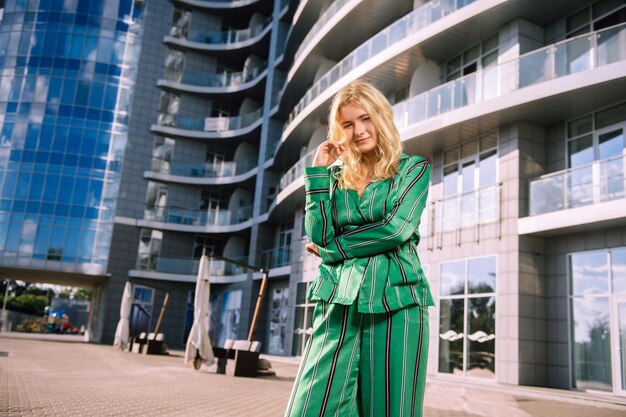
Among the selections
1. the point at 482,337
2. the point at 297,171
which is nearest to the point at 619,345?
the point at 482,337

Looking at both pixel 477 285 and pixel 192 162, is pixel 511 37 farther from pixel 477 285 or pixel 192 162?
pixel 192 162

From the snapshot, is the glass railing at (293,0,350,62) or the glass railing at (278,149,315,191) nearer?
the glass railing at (293,0,350,62)

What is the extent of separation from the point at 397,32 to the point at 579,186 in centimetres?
924

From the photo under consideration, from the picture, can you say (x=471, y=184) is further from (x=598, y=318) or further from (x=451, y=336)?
(x=598, y=318)

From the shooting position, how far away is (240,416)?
735 cm

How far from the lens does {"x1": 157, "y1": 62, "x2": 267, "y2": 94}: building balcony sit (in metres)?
39.7

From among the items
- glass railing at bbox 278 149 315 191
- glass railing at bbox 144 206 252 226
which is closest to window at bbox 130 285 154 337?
glass railing at bbox 144 206 252 226

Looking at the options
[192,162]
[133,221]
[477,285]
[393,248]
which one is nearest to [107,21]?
[192,162]

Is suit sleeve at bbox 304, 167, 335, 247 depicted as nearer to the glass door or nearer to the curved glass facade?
the glass door

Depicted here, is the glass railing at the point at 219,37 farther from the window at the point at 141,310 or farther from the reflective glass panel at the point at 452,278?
the reflective glass panel at the point at 452,278

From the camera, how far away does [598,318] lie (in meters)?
14.5

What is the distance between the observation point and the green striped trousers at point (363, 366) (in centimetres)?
174

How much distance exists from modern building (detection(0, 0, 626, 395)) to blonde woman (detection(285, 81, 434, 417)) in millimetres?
13268

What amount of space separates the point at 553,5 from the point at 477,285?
28.1ft
